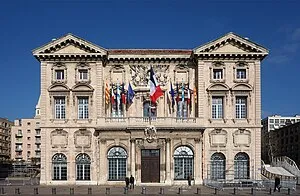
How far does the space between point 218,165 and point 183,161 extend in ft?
13.1

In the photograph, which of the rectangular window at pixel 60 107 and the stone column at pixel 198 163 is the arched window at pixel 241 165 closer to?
the stone column at pixel 198 163

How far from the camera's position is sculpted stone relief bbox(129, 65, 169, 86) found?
52.8m

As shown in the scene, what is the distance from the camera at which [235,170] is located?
51.1m

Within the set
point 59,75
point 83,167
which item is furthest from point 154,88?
point 83,167

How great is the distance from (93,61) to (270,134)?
3469 inches

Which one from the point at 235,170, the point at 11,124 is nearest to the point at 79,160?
the point at 235,170

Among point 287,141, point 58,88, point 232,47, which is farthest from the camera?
point 287,141

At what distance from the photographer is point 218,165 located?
51.2 meters

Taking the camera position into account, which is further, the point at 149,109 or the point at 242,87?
the point at 149,109

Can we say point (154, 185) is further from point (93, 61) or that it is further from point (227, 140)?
point (93, 61)

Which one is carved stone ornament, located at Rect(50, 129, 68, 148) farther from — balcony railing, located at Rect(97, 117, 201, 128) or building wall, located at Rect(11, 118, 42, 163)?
building wall, located at Rect(11, 118, 42, 163)

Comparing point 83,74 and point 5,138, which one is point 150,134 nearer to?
point 83,74

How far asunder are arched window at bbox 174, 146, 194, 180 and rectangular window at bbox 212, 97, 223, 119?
16.6 ft

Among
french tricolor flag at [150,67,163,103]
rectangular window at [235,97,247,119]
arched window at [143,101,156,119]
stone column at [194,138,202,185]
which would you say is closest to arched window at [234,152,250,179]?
stone column at [194,138,202,185]
